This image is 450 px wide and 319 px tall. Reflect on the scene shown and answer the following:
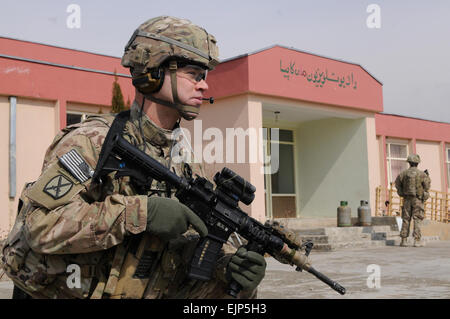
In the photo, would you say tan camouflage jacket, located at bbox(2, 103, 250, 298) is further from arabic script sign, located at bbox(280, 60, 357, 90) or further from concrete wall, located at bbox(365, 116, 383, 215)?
concrete wall, located at bbox(365, 116, 383, 215)

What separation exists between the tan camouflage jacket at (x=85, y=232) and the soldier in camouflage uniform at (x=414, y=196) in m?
10.6

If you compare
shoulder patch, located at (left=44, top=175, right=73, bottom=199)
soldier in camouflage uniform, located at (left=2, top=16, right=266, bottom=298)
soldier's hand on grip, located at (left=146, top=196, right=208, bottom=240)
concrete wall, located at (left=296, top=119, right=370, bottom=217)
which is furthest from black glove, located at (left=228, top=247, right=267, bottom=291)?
concrete wall, located at (left=296, top=119, right=370, bottom=217)

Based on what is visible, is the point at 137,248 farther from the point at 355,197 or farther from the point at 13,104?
the point at 355,197

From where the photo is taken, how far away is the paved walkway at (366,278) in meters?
5.64

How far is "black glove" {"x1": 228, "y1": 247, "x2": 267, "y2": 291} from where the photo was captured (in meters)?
2.10

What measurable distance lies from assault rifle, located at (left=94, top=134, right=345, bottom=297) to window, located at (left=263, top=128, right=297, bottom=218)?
13.6 meters

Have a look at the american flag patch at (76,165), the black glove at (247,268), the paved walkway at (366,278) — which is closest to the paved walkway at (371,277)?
the paved walkway at (366,278)

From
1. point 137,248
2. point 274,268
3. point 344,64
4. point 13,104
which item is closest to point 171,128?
point 137,248

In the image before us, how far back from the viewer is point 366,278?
6.86 metres

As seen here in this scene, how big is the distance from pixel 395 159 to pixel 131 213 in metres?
18.7

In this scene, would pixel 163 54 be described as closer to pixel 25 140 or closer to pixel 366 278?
pixel 366 278

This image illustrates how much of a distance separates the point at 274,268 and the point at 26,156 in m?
6.19
